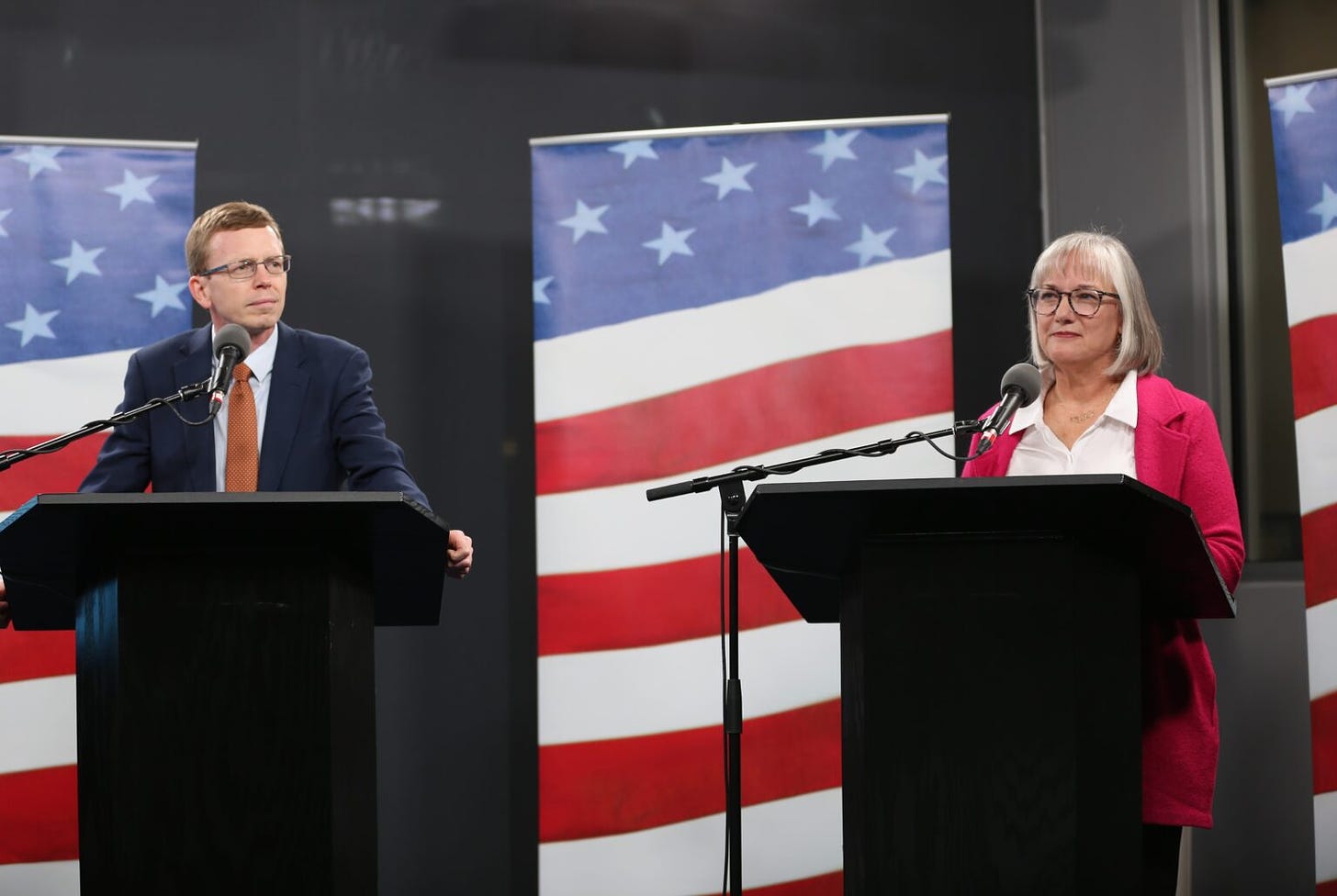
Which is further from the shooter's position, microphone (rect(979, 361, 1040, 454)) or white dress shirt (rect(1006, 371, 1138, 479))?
white dress shirt (rect(1006, 371, 1138, 479))

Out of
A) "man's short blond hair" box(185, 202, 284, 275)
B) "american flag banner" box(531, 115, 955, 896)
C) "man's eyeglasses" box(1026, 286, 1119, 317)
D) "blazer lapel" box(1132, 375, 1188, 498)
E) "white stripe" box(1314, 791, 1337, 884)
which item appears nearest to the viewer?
"blazer lapel" box(1132, 375, 1188, 498)

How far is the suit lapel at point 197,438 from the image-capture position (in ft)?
8.95

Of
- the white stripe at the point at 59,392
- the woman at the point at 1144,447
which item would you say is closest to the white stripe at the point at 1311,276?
the woman at the point at 1144,447

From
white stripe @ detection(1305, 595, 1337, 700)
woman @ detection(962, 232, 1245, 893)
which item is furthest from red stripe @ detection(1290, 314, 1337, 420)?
woman @ detection(962, 232, 1245, 893)

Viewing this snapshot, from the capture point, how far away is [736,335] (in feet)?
12.7

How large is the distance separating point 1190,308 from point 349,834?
2.99 metres

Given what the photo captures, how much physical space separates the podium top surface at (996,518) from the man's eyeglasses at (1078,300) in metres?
0.76

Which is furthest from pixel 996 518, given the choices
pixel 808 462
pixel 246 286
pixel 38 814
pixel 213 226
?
pixel 38 814

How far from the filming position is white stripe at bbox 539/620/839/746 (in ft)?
12.4

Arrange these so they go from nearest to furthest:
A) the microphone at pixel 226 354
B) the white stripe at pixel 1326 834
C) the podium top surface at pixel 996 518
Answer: the podium top surface at pixel 996 518 < the microphone at pixel 226 354 < the white stripe at pixel 1326 834

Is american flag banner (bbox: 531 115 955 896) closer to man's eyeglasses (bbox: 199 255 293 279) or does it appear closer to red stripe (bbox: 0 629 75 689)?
man's eyeglasses (bbox: 199 255 293 279)

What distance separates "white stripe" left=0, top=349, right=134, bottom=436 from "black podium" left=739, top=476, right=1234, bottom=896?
248cm

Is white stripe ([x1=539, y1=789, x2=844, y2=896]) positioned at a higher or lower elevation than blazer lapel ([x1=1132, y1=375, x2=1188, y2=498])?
lower

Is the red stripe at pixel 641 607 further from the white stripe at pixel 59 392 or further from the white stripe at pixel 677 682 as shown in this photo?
the white stripe at pixel 59 392
